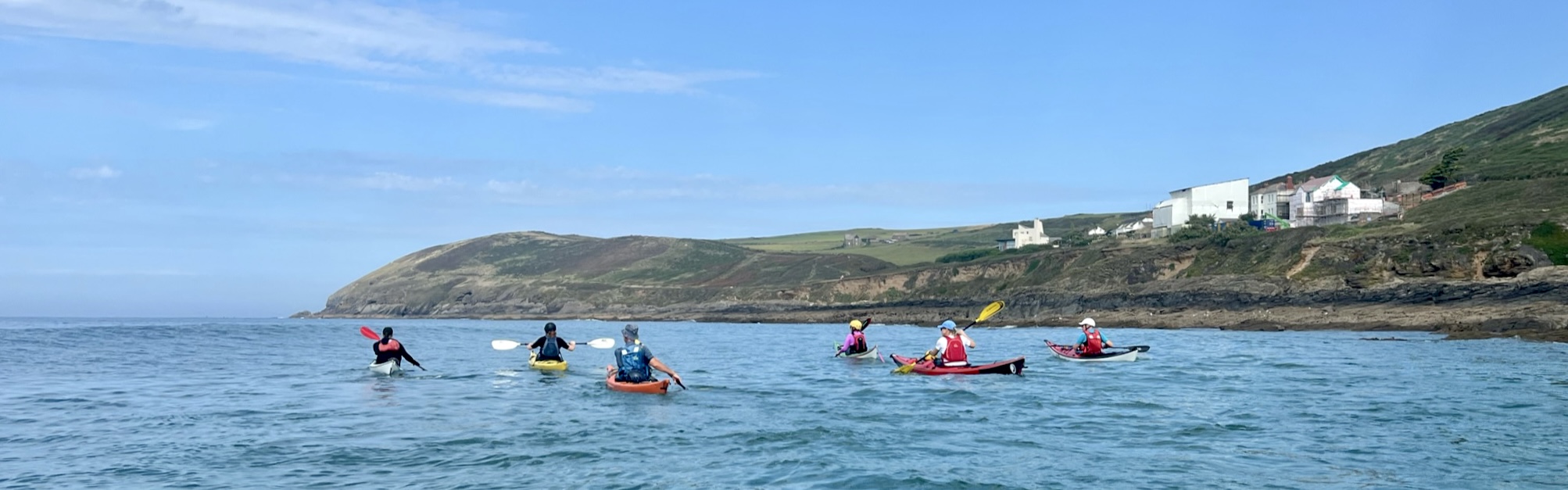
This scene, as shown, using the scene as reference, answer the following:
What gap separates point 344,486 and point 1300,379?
80.3 ft

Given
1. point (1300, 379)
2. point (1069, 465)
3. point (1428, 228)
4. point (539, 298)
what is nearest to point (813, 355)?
point (1300, 379)

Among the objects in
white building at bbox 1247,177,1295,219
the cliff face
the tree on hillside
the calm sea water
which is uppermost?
the tree on hillside

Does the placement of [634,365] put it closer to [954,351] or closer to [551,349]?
[551,349]

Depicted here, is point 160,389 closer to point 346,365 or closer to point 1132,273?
point 346,365

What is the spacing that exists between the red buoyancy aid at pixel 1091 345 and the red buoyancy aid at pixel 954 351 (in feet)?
25.6

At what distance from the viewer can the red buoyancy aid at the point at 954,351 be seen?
31.8m

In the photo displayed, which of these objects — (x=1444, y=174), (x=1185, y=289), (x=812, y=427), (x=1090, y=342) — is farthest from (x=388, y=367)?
(x=1444, y=174)

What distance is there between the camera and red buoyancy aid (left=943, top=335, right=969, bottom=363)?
3177 cm

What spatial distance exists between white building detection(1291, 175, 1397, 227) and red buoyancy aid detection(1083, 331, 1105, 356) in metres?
76.7

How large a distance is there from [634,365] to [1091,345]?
Answer: 17.7 meters

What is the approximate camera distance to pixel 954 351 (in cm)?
3177

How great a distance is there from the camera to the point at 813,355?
47531 mm

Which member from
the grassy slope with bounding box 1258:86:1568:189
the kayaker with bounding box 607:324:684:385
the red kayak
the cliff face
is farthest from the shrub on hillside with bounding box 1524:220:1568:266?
the kayaker with bounding box 607:324:684:385

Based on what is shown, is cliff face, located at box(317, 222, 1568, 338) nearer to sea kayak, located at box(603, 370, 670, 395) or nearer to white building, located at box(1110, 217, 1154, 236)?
white building, located at box(1110, 217, 1154, 236)
